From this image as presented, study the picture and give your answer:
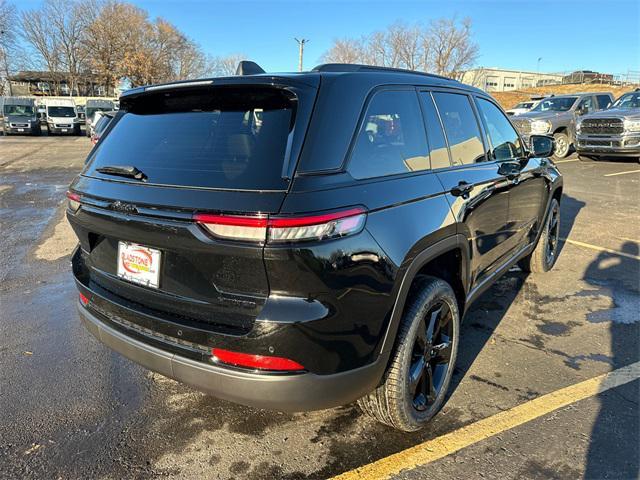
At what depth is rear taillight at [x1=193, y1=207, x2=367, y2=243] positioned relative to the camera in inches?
70.7

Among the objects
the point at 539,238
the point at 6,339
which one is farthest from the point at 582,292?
the point at 6,339

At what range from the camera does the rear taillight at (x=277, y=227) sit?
1796 mm

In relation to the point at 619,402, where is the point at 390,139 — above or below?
above

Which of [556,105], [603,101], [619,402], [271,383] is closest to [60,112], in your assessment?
[556,105]

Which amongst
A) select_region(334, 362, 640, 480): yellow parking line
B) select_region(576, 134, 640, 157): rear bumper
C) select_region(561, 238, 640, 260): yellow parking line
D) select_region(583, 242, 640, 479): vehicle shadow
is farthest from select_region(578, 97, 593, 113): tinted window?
select_region(334, 362, 640, 480): yellow parking line

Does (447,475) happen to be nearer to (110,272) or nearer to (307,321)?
(307,321)

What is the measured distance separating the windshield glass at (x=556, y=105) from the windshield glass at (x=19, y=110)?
94.8 feet

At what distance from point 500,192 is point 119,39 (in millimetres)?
63312

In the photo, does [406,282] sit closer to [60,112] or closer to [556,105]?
[556,105]

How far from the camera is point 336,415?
2.69m

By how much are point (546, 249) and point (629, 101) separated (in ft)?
39.3

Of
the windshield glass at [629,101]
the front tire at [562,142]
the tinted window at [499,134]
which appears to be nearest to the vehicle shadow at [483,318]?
the tinted window at [499,134]

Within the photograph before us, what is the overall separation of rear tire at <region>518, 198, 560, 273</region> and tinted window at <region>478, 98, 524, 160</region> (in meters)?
1.15

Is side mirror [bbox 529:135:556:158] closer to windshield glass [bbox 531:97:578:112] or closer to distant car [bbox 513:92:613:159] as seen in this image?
distant car [bbox 513:92:613:159]
